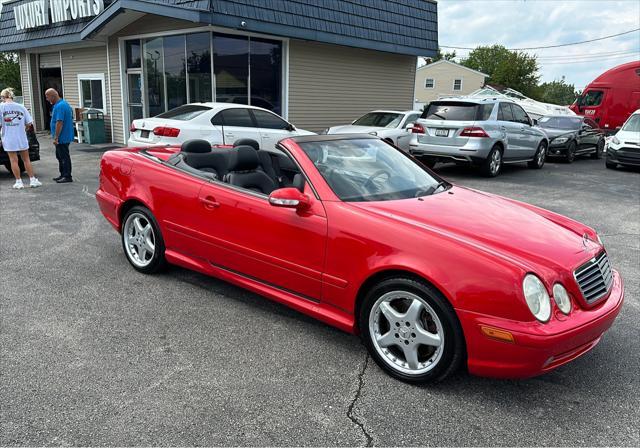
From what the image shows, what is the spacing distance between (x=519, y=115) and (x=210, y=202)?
10524 mm

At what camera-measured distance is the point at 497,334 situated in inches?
108

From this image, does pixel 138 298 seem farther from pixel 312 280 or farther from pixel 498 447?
pixel 498 447

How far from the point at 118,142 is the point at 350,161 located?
14052 mm

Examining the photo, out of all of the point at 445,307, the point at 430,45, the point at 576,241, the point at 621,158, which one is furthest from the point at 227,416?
the point at 430,45

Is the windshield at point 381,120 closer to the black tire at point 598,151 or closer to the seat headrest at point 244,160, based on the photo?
the black tire at point 598,151

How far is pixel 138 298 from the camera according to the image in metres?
4.37

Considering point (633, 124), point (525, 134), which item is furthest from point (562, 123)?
point (525, 134)

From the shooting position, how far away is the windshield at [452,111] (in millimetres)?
11297

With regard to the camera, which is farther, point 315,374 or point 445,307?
point 315,374

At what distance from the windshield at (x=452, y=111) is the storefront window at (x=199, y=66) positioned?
5380mm

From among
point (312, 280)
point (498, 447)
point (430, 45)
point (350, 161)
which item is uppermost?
point (430, 45)

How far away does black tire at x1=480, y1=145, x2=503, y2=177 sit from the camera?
11469 mm

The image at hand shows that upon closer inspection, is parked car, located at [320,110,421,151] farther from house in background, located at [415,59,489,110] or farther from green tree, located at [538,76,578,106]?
green tree, located at [538,76,578,106]

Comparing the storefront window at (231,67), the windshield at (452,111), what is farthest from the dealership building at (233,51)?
the windshield at (452,111)
